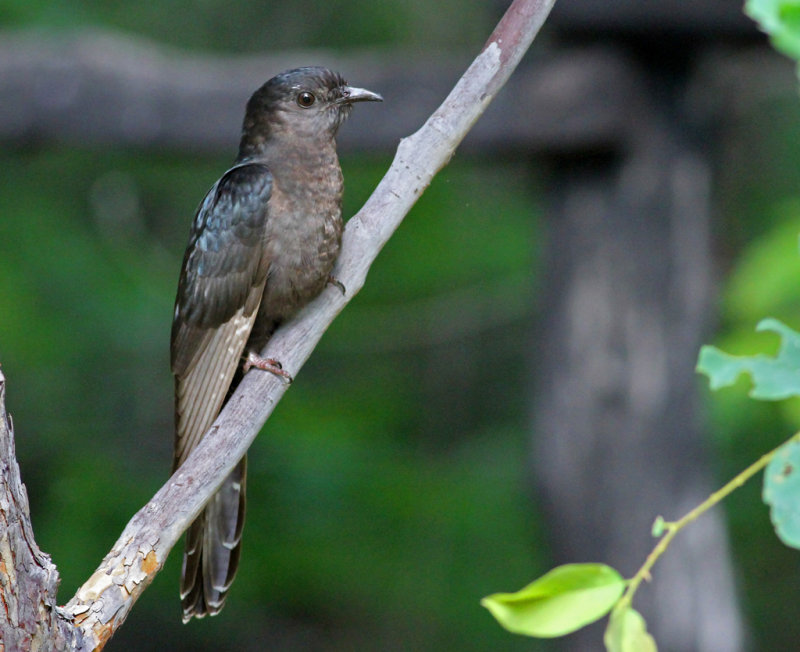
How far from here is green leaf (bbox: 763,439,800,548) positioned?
1253mm

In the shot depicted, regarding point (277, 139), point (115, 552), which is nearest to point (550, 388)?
point (277, 139)

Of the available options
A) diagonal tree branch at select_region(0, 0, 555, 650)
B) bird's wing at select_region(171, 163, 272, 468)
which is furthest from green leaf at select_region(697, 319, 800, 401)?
bird's wing at select_region(171, 163, 272, 468)

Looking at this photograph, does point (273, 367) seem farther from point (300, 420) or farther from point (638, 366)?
point (300, 420)

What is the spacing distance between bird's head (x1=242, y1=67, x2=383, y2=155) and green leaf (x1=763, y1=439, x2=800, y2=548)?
77.9 inches

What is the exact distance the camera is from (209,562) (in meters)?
2.90

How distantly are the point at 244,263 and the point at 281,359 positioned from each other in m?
0.64

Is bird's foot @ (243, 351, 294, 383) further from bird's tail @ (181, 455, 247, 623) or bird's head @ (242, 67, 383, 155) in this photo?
bird's head @ (242, 67, 383, 155)

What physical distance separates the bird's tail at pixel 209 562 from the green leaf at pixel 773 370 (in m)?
1.66

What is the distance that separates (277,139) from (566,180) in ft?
7.35

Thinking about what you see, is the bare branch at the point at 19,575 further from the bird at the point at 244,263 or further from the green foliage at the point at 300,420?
the green foliage at the point at 300,420

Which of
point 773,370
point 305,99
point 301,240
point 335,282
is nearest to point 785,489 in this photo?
point 773,370

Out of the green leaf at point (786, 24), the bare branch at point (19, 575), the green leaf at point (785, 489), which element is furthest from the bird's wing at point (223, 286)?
the green leaf at point (786, 24)

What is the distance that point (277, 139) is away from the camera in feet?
9.86

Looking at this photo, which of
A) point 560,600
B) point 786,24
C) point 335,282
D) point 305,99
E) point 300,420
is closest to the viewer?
point 786,24
